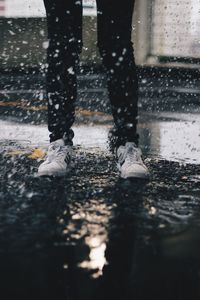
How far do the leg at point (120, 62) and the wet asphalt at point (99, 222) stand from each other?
23cm

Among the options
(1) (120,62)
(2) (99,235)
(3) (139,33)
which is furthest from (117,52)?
(3) (139,33)

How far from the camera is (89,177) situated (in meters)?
2.54

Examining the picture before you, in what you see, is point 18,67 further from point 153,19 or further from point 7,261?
point 7,261

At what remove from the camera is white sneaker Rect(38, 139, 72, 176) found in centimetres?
254

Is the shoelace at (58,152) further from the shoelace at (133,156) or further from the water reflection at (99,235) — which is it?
the shoelace at (133,156)

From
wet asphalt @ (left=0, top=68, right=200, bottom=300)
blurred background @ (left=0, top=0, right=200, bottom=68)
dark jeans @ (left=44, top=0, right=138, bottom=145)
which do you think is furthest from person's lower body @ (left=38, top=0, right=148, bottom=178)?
blurred background @ (left=0, top=0, right=200, bottom=68)

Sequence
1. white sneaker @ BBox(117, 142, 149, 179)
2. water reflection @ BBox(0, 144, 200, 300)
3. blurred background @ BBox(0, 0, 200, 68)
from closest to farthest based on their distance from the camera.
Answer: water reflection @ BBox(0, 144, 200, 300) → white sneaker @ BBox(117, 142, 149, 179) → blurred background @ BBox(0, 0, 200, 68)

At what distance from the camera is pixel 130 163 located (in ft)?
8.34

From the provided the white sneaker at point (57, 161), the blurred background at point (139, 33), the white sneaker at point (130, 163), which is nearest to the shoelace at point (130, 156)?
the white sneaker at point (130, 163)

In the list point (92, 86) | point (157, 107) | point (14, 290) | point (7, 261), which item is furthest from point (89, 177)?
point (92, 86)

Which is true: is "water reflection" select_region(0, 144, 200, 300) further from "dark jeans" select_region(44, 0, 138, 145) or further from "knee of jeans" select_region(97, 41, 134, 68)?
"knee of jeans" select_region(97, 41, 134, 68)

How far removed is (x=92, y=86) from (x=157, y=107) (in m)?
1.69

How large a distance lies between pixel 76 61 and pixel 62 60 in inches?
3.2

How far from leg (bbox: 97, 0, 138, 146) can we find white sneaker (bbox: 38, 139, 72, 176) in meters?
0.26
